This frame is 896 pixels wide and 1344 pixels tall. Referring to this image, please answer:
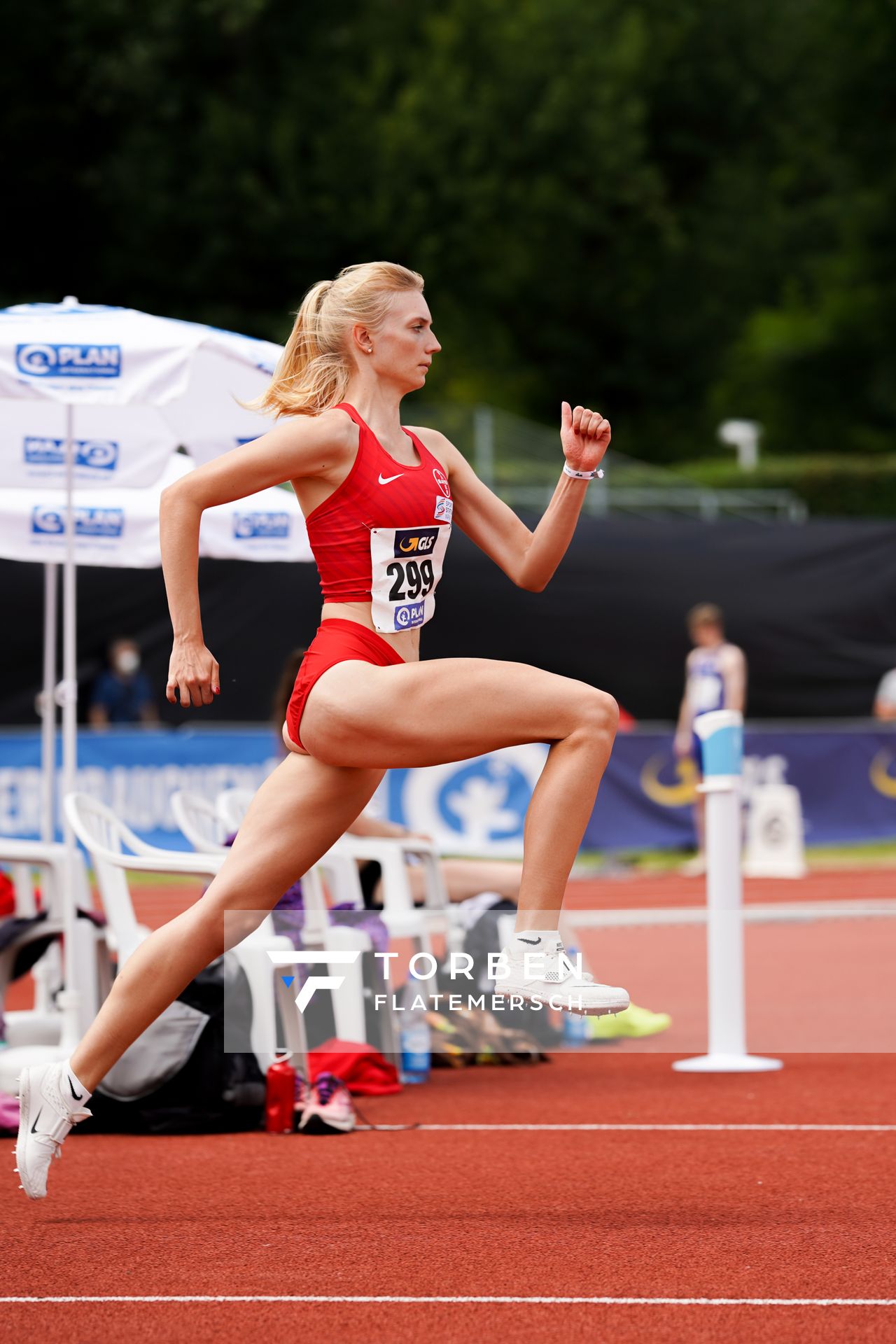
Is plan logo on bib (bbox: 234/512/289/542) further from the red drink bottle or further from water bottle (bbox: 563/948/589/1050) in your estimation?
the red drink bottle

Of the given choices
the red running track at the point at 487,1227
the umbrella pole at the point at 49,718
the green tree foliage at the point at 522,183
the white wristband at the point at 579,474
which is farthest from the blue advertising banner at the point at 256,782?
the green tree foliage at the point at 522,183

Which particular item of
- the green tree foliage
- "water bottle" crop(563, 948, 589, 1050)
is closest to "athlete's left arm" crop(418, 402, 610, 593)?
"water bottle" crop(563, 948, 589, 1050)

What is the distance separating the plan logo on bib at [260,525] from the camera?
299 inches

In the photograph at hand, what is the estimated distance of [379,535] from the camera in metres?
4.10

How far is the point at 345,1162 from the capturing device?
5367 millimetres

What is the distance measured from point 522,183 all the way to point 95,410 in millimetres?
24315

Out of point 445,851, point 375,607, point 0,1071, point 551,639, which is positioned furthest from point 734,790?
point 551,639

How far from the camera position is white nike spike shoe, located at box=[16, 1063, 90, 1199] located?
423 centimetres

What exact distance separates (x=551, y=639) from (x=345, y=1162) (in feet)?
47.8

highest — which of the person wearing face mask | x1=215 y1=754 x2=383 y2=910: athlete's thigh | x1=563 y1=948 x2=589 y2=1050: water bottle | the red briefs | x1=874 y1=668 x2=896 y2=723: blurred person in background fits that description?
the person wearing face mask

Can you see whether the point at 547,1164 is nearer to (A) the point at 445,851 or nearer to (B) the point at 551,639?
(A) the point at 445,851

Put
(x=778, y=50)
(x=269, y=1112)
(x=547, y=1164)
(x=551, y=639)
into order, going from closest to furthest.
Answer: (x=547, y=1164)
(x=269, y=1112)
(x=551, y=639)
(x=778, y=50)

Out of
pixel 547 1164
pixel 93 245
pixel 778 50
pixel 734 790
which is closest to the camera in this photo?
pixel 547 1164

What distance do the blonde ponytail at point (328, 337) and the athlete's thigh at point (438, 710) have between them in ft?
2.23
